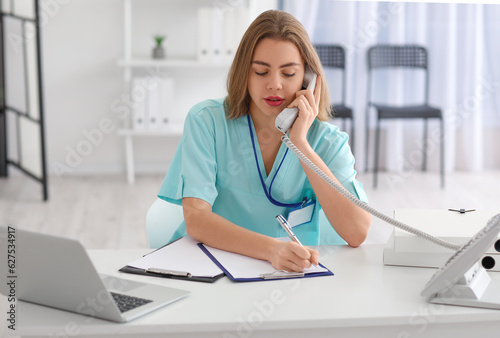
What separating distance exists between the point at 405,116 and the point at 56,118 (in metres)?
2.37

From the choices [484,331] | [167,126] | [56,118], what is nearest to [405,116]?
[167,126]

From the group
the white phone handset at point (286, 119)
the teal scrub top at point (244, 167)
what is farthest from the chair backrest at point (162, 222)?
the white phone handset at point (286, 119)

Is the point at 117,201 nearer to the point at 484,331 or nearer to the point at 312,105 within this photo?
the point at 312,105

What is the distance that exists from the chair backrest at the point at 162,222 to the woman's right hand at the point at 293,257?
1.55 ft

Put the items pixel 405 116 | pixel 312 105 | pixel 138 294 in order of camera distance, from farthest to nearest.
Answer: pixel 405 116 < pixel 312 105 < pixel 138 294

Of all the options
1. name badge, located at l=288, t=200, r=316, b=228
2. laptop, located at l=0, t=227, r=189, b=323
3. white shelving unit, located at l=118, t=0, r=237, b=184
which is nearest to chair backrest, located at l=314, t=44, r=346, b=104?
white shelving unit, located at l=118, t=0, r=237, b=184

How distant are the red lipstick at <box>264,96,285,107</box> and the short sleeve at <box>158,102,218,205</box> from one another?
18 cm

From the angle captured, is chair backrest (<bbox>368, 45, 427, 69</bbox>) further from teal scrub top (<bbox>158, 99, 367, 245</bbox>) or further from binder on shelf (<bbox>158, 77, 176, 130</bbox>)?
teal scrub top (<bbox>158, 99, 367, 245</bbox>)

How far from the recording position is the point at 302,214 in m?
1.60

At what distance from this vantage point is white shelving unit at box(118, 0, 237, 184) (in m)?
4.28

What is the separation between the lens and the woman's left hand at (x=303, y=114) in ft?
4.99

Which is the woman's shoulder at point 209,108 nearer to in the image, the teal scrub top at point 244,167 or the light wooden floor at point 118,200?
the teal scrub top at point 244,167

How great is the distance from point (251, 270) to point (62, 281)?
1.23 feet

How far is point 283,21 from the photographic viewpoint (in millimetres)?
1565
